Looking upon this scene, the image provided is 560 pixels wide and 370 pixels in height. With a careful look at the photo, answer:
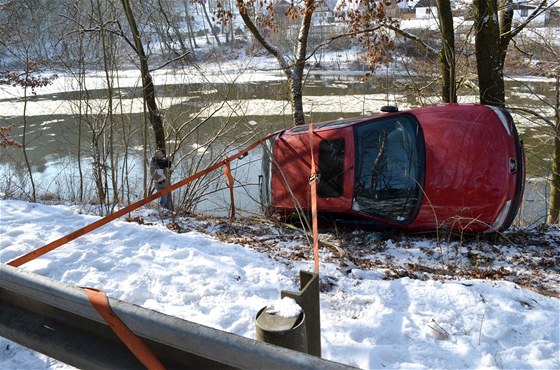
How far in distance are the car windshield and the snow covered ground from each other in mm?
814

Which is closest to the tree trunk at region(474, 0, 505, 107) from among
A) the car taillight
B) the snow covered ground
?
A: the car taillight

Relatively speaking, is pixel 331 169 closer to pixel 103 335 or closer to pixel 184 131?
pixel 103 335

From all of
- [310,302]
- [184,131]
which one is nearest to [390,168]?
[310,302]

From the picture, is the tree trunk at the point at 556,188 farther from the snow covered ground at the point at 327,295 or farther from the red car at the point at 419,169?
the snow covered ground at the point at 327,295

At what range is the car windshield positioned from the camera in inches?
220

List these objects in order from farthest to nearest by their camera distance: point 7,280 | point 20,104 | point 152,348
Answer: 1. point 20,104
2. point 7,280
3. point 152,348

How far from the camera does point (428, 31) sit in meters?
11.3

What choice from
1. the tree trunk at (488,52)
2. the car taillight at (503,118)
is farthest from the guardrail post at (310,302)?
the tree trunk at (488,52)

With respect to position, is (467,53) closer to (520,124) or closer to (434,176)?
(434,176)

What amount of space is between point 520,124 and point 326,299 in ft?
50.5

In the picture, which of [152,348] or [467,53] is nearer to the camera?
Result: [152,348]

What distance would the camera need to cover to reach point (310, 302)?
2.02m

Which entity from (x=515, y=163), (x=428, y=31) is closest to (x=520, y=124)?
(x=428, y=31)

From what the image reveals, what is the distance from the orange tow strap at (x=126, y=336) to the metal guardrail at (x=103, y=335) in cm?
2
